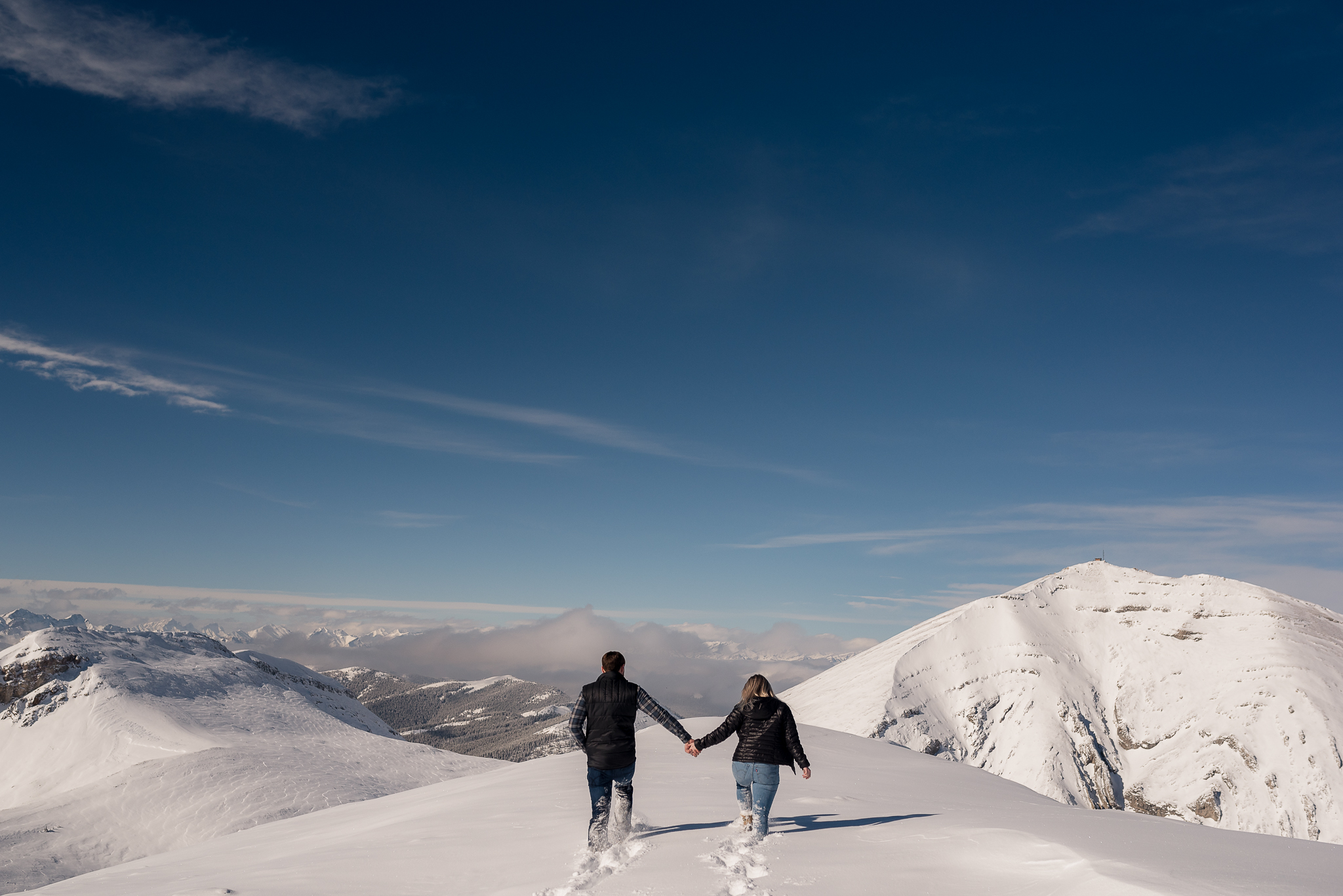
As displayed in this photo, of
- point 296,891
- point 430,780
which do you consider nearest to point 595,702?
point 296,891

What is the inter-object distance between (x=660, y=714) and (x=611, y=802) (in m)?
1.59

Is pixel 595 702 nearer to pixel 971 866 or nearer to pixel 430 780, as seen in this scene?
pixel 971 866

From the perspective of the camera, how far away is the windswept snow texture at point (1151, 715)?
161 m

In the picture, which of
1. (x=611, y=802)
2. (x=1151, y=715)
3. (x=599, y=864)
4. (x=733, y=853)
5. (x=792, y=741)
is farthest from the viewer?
(x=1151, y=715)

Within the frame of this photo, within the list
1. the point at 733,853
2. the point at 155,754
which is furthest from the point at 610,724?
the point at 155,754

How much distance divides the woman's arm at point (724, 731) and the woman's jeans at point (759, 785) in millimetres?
521

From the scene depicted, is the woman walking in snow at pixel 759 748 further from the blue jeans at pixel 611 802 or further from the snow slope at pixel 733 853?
the snow slope at pixel 733 853

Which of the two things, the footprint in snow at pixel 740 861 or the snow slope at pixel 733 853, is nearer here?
the snow slope at pixel 733 853

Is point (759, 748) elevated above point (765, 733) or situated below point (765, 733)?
below

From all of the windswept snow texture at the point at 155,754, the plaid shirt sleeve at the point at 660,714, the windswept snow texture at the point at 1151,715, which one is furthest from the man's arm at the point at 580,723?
the windswept snow texture at the point at 1151,715

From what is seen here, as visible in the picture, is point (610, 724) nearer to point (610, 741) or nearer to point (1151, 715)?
point (610, 741)

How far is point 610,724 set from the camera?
10953 mm

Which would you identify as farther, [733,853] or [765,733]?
[765,733]

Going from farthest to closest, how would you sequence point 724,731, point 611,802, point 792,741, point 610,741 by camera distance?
point 724,731 < point 792,741 < point 611,802 < point 610,741
